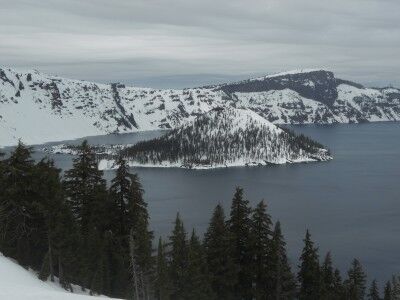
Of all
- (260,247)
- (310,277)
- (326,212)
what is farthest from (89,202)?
(326,212)

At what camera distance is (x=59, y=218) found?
3559 cm

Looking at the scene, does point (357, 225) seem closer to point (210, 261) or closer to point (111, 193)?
point (210, 261)

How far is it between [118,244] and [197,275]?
282 inches

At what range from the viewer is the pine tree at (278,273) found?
4844 centimetres

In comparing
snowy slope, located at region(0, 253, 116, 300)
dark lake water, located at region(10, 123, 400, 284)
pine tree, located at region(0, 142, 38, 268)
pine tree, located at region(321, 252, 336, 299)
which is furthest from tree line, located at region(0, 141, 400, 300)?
dark lake water, located at region(10, 123, 400, 284)

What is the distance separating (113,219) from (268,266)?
16.4m

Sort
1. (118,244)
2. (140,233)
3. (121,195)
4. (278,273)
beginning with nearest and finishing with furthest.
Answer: (140,233) → (121,195) → (118,244) → (278,273)

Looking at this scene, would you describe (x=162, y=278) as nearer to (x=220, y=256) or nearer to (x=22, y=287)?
(x=220, y=256)

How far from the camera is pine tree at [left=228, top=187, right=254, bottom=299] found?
1883 inches

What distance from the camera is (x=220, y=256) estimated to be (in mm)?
46406

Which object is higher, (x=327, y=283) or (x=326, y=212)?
(x=327, y=283)

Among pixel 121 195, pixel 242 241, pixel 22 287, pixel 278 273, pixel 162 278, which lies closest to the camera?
pixel 22 287

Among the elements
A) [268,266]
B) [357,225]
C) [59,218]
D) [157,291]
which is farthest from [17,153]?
[357,225]

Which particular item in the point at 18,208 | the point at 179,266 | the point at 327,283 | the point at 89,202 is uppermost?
the point at 18,208
